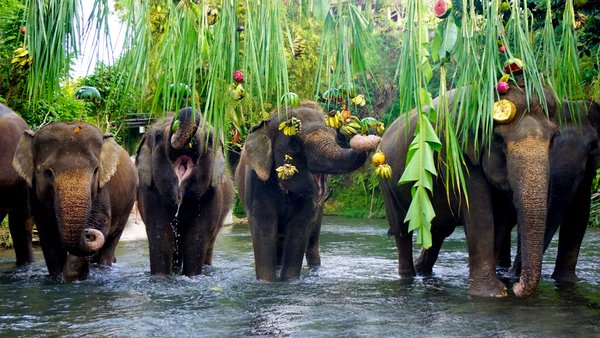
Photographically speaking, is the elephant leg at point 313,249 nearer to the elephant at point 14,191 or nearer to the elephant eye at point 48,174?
the elephant at point 14,191

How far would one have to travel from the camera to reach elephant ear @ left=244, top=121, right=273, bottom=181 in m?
8.79

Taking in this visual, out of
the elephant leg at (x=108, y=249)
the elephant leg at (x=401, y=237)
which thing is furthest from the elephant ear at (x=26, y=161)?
the elephant leg at (x=401, y=237)

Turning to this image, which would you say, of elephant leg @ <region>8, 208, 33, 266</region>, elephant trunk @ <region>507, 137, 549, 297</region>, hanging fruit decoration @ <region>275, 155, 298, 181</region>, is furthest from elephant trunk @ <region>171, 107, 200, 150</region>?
elephant leg @ <region>8, 208, 33, 266</region>

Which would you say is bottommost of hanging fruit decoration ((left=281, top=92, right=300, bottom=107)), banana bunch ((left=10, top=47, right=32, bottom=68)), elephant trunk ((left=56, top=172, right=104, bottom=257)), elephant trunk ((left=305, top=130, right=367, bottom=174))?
elephant trunk ((left=56, top=172, right=104, bottom=257))

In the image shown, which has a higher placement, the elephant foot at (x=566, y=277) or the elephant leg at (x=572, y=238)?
the elephant leg at (x=572, y=238)

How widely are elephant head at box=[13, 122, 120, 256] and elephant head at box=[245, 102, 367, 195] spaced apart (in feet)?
4.22

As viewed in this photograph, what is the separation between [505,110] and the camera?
7.16 m

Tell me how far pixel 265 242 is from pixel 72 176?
5.99 ft

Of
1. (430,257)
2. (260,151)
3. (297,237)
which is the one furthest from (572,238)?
(260,151)

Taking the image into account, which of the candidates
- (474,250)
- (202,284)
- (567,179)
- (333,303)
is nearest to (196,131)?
(202,284)

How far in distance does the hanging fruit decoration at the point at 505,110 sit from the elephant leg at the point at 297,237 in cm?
246

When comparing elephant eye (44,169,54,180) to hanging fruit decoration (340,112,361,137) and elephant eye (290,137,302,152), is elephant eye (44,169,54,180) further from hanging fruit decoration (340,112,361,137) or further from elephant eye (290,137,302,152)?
hanging fruit decoration (340,112,361,137)

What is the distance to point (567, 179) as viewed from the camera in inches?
338

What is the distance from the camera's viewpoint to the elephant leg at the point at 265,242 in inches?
351
